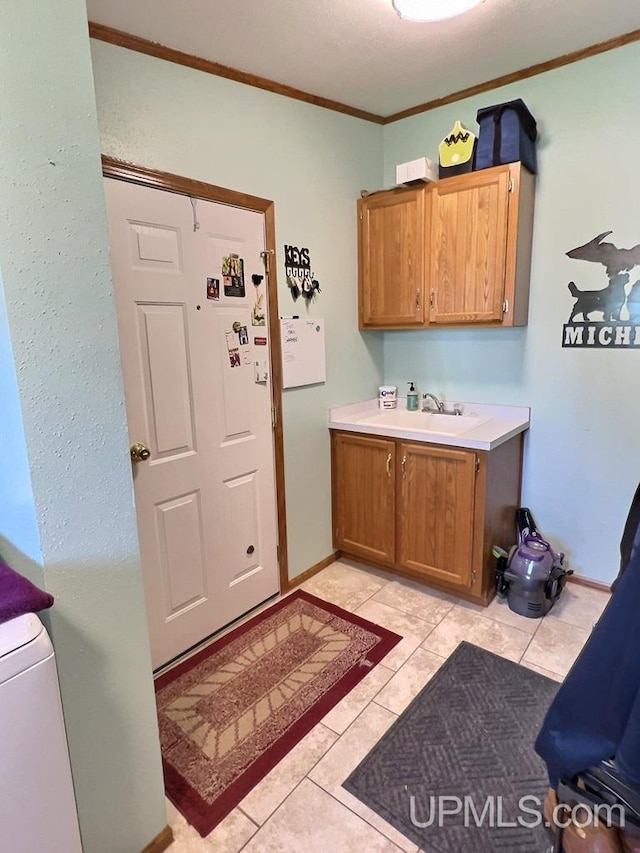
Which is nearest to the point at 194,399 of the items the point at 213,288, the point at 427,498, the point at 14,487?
the point at 213,288

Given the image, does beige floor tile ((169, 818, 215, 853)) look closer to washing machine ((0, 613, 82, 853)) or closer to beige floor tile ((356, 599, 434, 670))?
washing machine ((0, 613, 82, 853))

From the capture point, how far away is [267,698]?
1.91 metres

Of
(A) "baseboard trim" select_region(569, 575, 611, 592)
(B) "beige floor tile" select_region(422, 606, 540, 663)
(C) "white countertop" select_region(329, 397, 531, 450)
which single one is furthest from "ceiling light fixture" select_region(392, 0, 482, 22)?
(A) "baseboard trim" select_region(569, 575, 611, 592)

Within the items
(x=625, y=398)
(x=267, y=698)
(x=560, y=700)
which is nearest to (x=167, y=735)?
(x=267, y=698)

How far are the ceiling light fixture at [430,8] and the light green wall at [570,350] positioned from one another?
0.94 m

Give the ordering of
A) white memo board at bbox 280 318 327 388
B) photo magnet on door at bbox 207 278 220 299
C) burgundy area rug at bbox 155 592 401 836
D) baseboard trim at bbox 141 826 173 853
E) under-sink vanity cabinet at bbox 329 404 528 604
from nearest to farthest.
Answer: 1. baseboard trim at bbox 141 826 173 853
2. burgundy area rug at bbox 155 592 401 836
3. photo magnet on door at bbox 207 278 220 299
4. under-sink vanity cabinet at bbox 329 404 528 604
5. white memo board at bbox 280 318 327 388

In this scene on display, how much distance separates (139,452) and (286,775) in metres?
1.26

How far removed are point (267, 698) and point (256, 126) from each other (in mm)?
2534

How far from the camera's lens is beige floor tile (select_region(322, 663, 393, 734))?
1.79m

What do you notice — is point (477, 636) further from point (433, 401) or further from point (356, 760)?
point (433, 401)

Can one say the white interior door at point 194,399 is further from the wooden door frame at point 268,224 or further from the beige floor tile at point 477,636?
the beige floor tile at point 477,636

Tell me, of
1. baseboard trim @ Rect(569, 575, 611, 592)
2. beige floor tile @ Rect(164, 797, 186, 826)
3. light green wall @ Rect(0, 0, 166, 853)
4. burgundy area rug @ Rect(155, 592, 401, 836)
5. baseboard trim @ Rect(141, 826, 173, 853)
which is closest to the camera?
light green wall @ Rect(0, 0, 166, 853)

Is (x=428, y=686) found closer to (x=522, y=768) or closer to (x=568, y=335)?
(x=522, y=768)

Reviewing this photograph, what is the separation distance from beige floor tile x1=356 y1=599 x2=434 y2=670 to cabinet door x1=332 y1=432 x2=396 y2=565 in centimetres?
33
